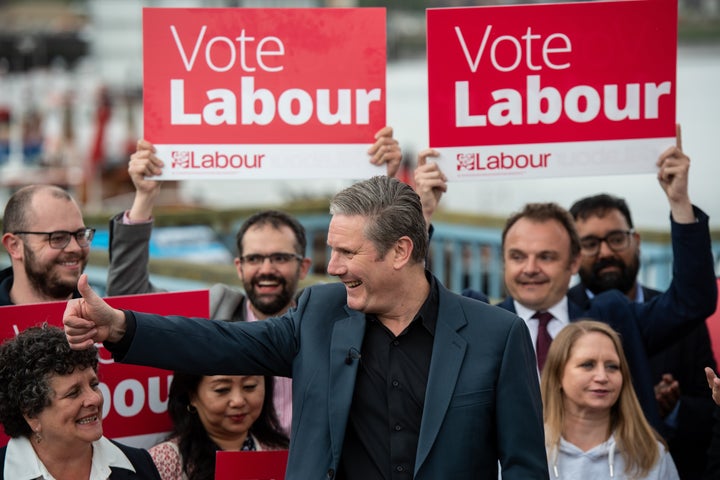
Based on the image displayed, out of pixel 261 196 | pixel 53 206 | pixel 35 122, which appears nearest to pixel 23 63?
pixel 35 122

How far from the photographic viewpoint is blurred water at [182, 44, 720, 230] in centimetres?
2245

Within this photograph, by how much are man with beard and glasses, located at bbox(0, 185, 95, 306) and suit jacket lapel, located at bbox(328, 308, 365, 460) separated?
178cm

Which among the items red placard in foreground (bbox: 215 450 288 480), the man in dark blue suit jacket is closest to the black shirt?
red placard in foreground (bbox: 215 450 288 480)

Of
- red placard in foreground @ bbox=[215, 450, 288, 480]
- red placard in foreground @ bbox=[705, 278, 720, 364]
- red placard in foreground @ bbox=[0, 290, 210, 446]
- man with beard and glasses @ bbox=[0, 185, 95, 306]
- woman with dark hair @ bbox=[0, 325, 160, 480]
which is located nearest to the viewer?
woman with dark hair @ bbox=[0, 325, 160, 480]

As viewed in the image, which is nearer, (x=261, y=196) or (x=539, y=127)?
(x=539, y=127)

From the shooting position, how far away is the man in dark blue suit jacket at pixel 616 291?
5.22m

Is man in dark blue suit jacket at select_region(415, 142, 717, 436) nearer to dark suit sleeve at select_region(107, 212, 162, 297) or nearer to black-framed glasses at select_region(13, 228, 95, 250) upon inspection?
dark suit sleeve at select_region(107, 212, 162, 297)

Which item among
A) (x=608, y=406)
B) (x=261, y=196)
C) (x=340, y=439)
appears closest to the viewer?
(x=340, y=439)

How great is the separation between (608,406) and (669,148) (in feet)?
4.10

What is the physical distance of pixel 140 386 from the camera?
5.28 meters

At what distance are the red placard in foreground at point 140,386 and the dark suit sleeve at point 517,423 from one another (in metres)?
1.82

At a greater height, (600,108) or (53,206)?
(600,108)

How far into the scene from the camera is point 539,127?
561 centimetres

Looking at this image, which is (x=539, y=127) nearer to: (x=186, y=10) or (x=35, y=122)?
(x=186, y=10)
